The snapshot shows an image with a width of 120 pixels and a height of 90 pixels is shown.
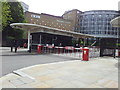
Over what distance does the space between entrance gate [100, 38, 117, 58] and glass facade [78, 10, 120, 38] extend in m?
42.3

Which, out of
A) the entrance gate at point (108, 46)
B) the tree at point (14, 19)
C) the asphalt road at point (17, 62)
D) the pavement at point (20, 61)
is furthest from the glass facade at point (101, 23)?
the asphalt road at point (17, 62)

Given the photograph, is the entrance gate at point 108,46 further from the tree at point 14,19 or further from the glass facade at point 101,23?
the glass facade at point 101,23

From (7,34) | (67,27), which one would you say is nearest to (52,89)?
(7,34)

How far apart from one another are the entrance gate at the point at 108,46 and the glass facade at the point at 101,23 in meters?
42.3

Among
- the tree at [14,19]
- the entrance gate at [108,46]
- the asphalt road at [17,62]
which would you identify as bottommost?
the asphalt road at [17,62]

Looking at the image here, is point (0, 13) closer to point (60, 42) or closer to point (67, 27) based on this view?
point (60, 42)

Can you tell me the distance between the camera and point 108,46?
13.6m

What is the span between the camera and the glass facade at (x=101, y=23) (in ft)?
179

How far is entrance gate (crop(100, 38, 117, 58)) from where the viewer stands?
13.2 metres

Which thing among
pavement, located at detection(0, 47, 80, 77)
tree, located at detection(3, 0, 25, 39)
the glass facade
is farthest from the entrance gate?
the glass facade

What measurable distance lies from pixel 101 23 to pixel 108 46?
149 ft

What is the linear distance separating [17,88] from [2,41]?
29936 millimetres

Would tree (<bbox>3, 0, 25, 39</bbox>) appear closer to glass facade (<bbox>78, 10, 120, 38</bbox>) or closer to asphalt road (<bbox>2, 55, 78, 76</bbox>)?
asphalt road (<bbox>2, 55, 78, 76</bbox>)

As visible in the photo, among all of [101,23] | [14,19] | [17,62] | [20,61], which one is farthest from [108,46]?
[101,23]
